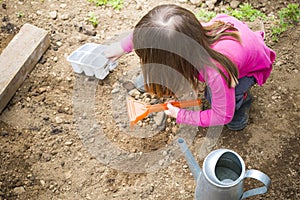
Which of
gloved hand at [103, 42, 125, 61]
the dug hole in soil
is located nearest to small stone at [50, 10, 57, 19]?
the dug hole in soil

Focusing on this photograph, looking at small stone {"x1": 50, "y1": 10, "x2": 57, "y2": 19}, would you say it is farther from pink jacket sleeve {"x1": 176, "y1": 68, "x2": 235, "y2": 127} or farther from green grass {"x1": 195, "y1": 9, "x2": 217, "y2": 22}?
pink jacket sleeve {"x1": 176, "y1": 68, "x2": 235, "y2": 127}

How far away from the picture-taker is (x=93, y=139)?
1828mm

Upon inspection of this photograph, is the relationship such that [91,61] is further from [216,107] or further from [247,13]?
[247,13]

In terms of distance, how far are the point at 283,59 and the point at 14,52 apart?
138 cm

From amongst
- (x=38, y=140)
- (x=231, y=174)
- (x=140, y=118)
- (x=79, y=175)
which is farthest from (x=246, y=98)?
(x=38, y=140)

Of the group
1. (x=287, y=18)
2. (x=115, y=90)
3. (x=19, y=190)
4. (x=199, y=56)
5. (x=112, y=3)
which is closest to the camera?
(x=199, y=56)

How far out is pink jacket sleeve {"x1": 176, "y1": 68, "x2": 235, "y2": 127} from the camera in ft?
4.74

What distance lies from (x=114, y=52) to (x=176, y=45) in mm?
562

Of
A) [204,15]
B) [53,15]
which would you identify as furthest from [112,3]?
[204,15]

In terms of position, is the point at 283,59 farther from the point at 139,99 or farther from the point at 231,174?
the point at 231,174

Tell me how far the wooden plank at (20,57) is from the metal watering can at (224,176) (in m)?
1.02

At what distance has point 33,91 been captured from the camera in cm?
199

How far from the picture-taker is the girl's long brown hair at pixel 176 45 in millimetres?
1352

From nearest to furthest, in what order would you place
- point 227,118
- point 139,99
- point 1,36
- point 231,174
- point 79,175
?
point 231,174 < point 227,118 < point 79,175 < point 139,99 < point 1,36
